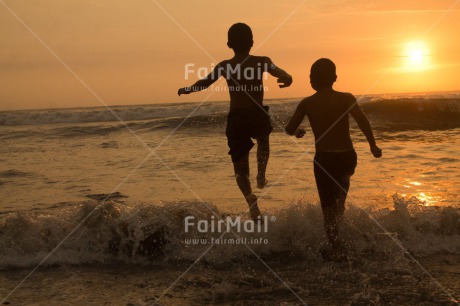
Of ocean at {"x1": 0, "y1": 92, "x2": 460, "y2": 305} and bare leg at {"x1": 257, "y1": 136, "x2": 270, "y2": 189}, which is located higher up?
bare leg at {"x1": 257, "y1": 136, "x2": 270, "y2": 189}

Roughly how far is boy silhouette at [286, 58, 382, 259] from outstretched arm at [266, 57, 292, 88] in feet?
1.03

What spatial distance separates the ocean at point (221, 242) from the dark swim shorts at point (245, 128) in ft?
3.07

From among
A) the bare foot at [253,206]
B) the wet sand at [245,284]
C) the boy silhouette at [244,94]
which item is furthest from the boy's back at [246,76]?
the wet sand at [245,284]

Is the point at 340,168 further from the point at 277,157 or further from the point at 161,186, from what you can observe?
the point at 277,157

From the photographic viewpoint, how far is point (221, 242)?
5.55m

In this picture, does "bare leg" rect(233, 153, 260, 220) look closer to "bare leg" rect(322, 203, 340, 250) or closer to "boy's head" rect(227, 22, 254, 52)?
"bare leg" rect(322, 203, 340, 250)

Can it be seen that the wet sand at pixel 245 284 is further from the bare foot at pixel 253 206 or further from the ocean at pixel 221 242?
the bare foot at pixel 253 206

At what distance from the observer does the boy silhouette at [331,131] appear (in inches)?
189

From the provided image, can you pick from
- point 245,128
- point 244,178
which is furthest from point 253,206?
point 245,128

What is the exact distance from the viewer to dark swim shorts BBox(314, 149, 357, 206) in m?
4.83
